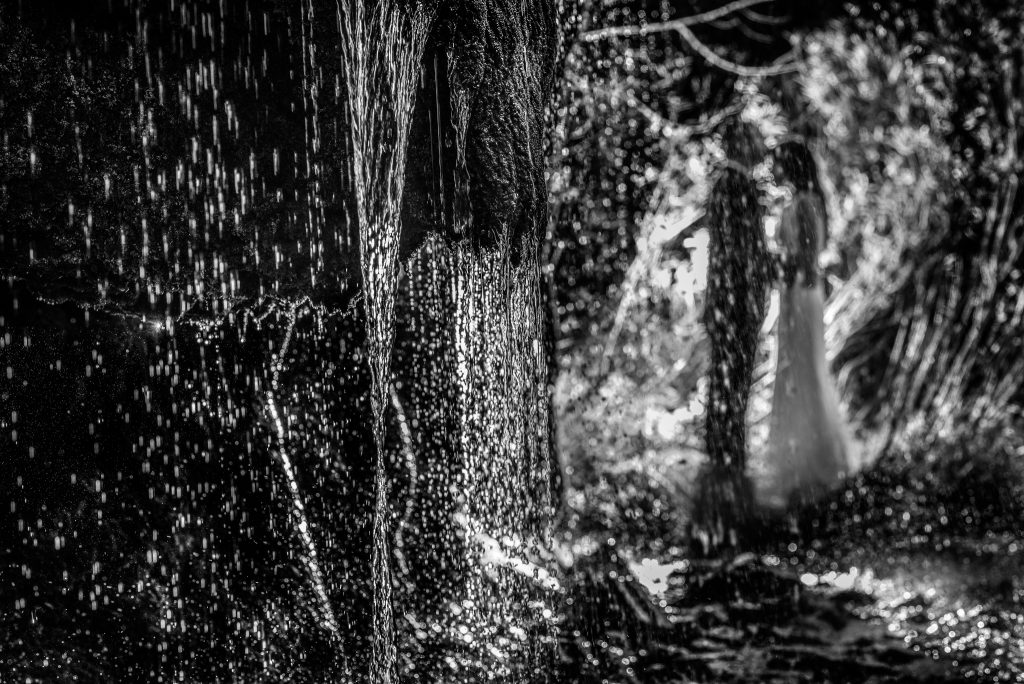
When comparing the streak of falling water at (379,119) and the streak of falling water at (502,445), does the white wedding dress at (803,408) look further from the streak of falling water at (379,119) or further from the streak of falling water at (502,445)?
the streak of falling water at (379,119)

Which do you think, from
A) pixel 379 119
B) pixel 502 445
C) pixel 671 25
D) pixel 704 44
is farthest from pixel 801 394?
pixel 704 44

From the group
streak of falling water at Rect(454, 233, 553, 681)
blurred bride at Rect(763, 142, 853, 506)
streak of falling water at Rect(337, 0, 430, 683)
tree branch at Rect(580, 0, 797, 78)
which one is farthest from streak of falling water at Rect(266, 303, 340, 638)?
tree branch at Rect(580, 0, 797, 78)

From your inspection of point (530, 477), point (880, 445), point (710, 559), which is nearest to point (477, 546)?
point (530, 477)

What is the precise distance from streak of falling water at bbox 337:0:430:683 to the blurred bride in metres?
2.68

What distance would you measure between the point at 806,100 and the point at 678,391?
151 inches

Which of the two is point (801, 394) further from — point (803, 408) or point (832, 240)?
point (832, 240)

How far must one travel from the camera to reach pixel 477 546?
2926 mm

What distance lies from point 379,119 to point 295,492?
53.8 inches

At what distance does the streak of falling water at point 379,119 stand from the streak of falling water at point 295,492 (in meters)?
0.27

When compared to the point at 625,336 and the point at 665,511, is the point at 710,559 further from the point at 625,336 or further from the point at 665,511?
the point at 625,336

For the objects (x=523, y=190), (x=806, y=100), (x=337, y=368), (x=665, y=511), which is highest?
(x=806, y=100)

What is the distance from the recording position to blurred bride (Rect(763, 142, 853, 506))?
4445 mm

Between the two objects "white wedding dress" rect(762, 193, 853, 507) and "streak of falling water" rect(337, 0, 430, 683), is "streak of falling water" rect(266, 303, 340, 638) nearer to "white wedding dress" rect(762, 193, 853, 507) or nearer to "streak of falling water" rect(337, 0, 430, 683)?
"streak of falling water" rect(337, 0, 430, 683)

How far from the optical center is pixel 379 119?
262 cm
